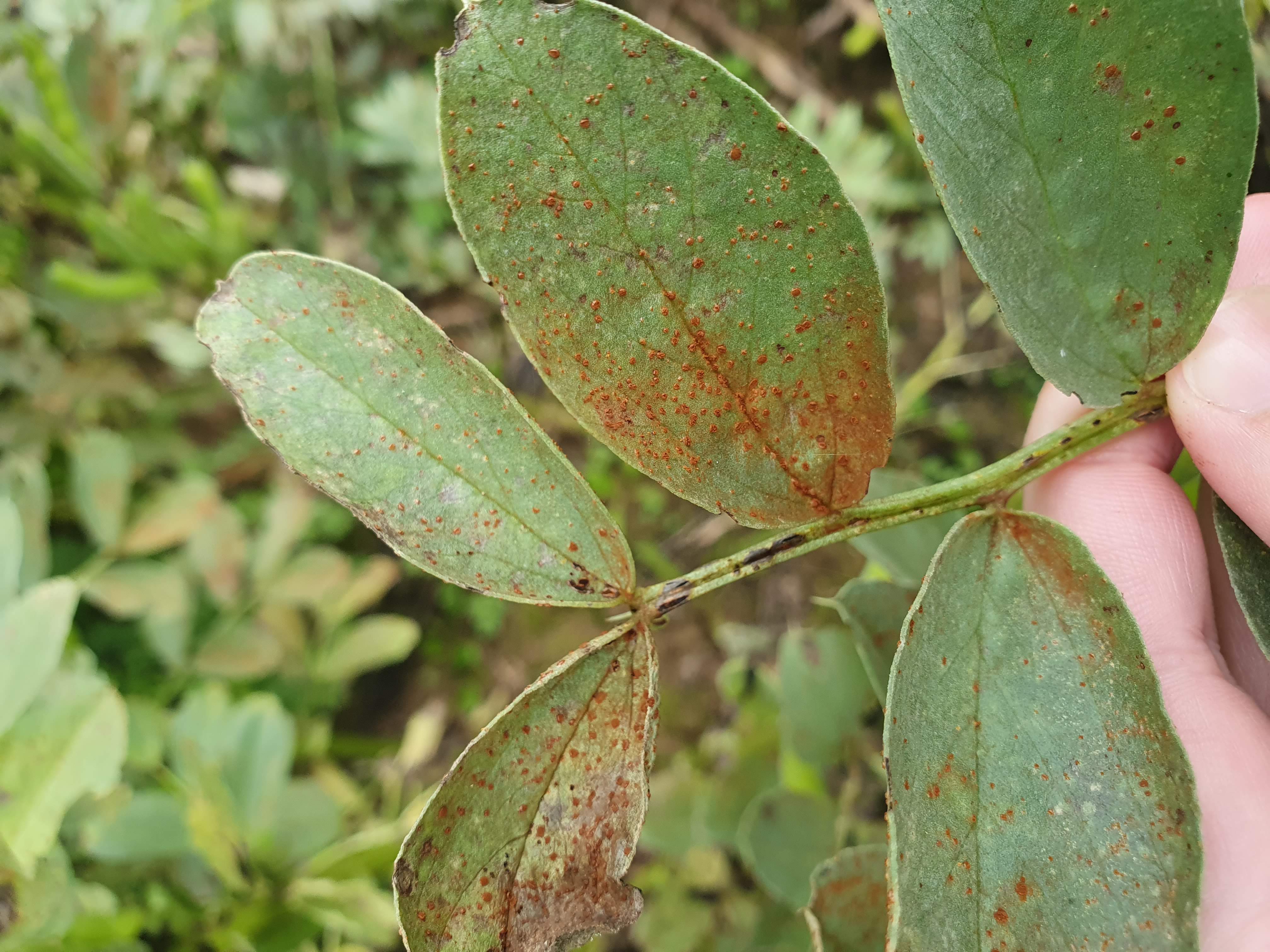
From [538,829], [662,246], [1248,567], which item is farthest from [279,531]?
[1248,567]

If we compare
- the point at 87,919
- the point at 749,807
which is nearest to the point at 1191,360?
the point at 749,807

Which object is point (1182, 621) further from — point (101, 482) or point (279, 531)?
point (101, 482)

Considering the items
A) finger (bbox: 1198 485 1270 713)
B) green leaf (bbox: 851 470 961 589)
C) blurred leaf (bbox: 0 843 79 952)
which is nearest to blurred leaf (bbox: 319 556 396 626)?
blurred leaf (bbox: 0 843 79 952)

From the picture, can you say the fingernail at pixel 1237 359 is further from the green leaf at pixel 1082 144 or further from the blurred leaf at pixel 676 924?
the blurred leaf at pixel 676 924

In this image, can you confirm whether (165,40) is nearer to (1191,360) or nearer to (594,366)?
(594,366)

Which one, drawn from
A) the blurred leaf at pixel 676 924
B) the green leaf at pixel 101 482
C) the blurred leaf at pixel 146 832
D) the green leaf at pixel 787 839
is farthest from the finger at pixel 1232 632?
the green leaf at pixel 101 482

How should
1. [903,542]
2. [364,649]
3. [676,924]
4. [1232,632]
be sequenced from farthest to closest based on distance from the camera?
1. [364,649]
2. [676,924]
3. [1232,632]
4. [903,542]
